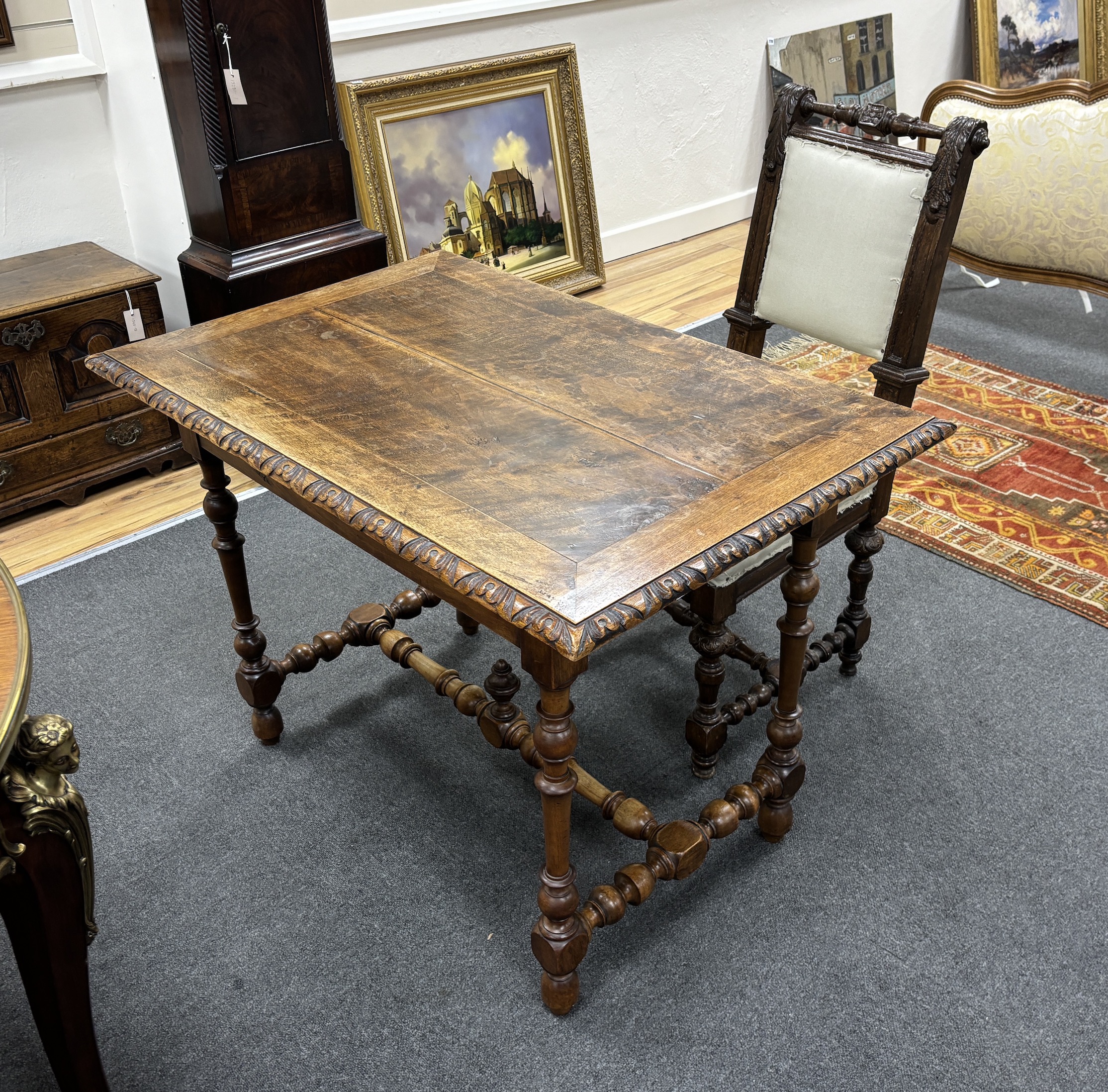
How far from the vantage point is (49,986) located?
4.84ft

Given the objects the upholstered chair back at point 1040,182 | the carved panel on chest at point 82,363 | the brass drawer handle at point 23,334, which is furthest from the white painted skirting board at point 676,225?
the brass drawer handle at point 23,334

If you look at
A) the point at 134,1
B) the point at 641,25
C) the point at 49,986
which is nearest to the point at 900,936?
the point at 49,986

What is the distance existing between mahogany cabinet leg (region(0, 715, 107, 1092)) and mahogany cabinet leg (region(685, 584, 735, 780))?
110 centimetres

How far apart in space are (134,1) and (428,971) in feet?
9.16

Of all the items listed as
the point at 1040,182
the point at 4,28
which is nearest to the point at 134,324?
the point at 4,28

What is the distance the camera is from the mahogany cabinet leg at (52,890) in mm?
1289

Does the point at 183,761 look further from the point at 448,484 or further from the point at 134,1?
the point at 134,1

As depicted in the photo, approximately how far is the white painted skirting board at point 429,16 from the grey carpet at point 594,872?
82.0 inches

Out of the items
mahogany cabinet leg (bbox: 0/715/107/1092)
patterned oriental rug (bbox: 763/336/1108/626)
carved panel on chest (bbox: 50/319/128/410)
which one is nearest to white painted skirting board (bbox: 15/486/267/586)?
carved panel on chest (bbox: 50/319/128/410)

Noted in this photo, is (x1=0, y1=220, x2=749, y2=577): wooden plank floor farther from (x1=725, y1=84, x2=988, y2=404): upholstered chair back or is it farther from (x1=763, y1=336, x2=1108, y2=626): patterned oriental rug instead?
(x1=725, y1=84, x2=988, y2=404): upholstered chair back

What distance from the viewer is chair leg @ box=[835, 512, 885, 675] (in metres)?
2.37

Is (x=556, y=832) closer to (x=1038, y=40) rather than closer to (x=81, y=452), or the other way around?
(x=81, y=452)

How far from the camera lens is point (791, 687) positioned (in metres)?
2.04

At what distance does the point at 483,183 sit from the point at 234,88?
4.37 feet
